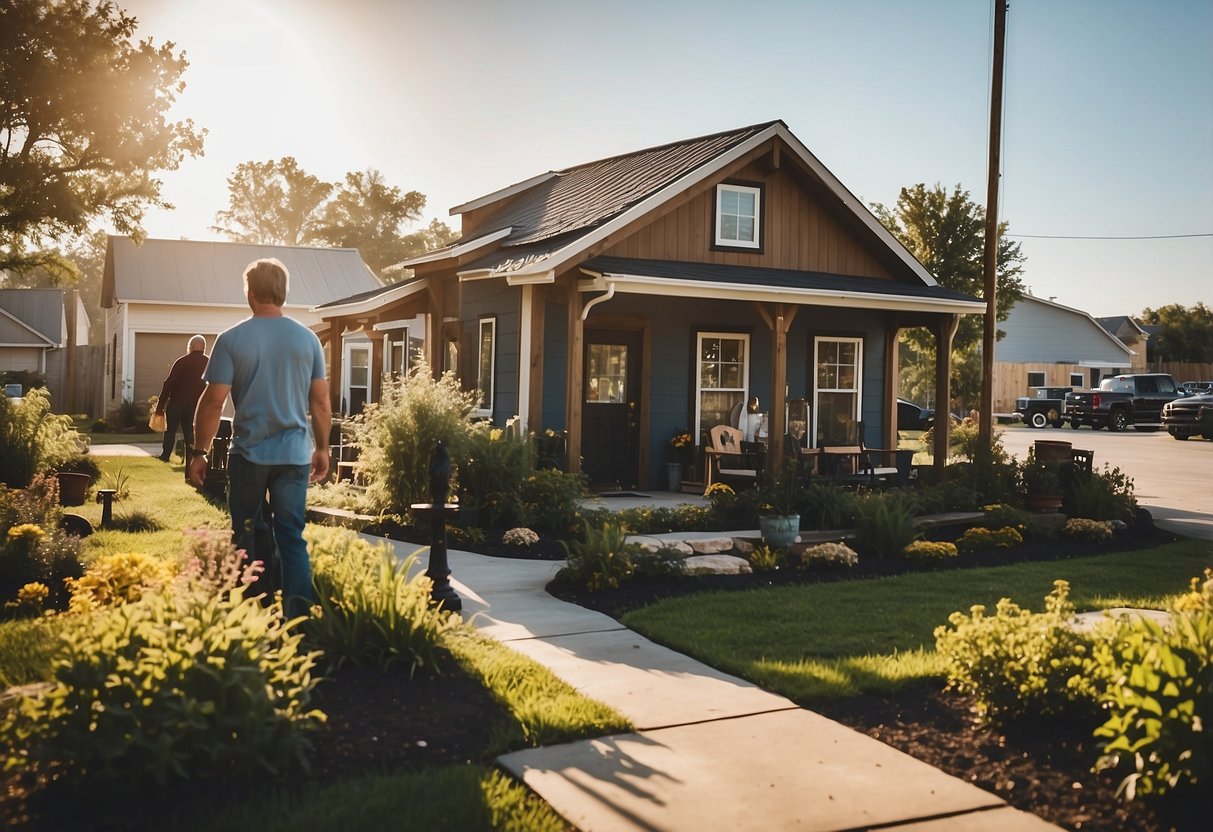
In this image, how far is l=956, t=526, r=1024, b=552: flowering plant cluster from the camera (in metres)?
10.7

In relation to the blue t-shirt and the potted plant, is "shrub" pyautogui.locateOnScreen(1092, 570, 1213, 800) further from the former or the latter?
the potted plant

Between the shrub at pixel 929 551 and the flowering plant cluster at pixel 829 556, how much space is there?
32.6 inches

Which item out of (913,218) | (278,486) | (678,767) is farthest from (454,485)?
(913,218)

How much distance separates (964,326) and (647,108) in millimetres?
18048

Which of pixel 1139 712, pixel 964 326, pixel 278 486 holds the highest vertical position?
pixel 964 326

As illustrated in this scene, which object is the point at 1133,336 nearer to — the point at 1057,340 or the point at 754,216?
the point at 1057,340

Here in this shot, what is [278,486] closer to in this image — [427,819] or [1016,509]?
[427,819]

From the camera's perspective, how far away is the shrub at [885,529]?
32.7 feet

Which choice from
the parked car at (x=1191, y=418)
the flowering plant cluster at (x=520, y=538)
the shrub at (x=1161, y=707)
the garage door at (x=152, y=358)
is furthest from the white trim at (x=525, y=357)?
the parked car at (x=1191, y=418)

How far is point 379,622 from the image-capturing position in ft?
17.8

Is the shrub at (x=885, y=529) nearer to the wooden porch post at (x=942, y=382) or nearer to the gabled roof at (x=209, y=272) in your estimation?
the wooden porch post at (x=942, y=382)

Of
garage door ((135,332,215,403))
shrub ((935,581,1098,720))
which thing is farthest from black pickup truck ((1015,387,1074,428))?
shrub ((935,581,1098,720))

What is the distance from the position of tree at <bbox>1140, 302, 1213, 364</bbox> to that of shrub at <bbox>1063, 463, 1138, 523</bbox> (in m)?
56.8

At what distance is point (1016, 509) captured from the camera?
39.1 feet
